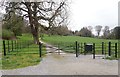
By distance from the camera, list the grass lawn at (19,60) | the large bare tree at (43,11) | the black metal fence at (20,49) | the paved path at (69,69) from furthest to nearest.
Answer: the large bare tree at (43,11), the black metal fence at (20,49), the grass lawn at (19,60), the paved path at (69,69)

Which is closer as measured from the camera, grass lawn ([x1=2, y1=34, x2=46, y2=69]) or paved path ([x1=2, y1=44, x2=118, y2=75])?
paved path ([x1=2, y1=44, x2=118, y2=75])

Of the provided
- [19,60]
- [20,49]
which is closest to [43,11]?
[20,49]

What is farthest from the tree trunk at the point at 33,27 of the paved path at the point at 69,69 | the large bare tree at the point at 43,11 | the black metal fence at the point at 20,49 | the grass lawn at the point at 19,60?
the paved path at the point at 69,69

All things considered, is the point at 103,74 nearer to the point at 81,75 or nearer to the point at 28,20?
the point at 81,75

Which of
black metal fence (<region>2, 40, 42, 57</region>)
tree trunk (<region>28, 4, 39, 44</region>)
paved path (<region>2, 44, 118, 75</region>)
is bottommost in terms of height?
paved path (<region>2, 44, 118, 75</region>)

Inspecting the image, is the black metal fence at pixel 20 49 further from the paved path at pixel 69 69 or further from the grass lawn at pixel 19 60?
the paved path at pixel 69 69

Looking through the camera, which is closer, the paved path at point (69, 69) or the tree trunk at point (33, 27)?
the paved path at point (69, 69)

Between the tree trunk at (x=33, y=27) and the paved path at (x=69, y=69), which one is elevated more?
the tree trunk at (x=33, y=27)

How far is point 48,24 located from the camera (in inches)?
1024

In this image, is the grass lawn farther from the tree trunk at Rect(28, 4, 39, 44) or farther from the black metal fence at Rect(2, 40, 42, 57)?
the tree trunk at Rect(28, 4, 39, 44)

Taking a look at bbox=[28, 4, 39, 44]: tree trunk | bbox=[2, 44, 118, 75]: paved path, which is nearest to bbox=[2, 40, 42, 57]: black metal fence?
bbox=[2, 44, 118, 75]: paved path

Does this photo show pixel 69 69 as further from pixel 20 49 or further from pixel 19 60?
pixel 20 49

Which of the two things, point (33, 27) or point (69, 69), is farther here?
point (33, 27)

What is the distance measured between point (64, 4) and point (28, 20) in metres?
4.42
